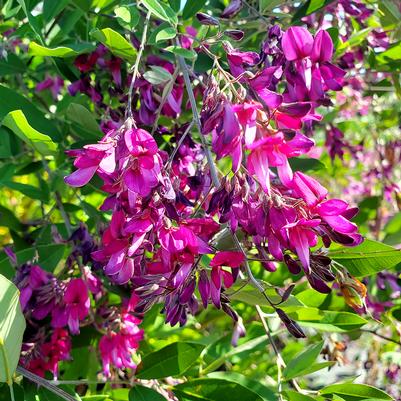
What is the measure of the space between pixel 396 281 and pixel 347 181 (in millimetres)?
2086

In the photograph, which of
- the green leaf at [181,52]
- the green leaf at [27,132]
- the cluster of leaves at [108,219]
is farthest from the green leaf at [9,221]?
the green leaf at [181,52]

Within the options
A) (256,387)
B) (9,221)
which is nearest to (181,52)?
(256,387)

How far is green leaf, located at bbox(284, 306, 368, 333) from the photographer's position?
3.86 feet

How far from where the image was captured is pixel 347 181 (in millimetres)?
3596

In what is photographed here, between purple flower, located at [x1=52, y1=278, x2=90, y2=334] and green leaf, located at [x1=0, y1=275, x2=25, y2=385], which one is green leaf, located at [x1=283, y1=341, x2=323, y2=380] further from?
green leaf, located at [x1=0, y1=275, x2=25, y2=385]

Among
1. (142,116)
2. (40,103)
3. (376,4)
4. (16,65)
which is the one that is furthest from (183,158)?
(40,103)

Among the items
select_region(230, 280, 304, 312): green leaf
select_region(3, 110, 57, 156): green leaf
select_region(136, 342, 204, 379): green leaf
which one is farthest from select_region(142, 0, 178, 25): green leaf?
select_region(136, 342, 204, 379): green leaf

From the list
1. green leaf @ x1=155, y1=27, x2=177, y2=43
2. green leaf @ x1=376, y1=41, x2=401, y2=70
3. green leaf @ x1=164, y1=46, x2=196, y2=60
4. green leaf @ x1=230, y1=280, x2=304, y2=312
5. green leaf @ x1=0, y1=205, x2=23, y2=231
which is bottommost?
green leaf @ x1=0, y1=205, x2=23, y2=231

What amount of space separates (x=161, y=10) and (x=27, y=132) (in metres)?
0.29

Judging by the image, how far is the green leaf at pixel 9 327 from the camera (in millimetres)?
862

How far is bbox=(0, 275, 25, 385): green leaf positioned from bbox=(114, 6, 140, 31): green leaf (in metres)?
0.44

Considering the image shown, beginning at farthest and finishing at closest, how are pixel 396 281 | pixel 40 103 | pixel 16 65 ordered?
pixel 40 103, pixel 396 281, pixel 16 65

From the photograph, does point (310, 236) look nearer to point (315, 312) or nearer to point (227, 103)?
point (227, 103)

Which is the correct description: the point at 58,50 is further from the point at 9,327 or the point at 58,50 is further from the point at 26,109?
the point at 9,327
